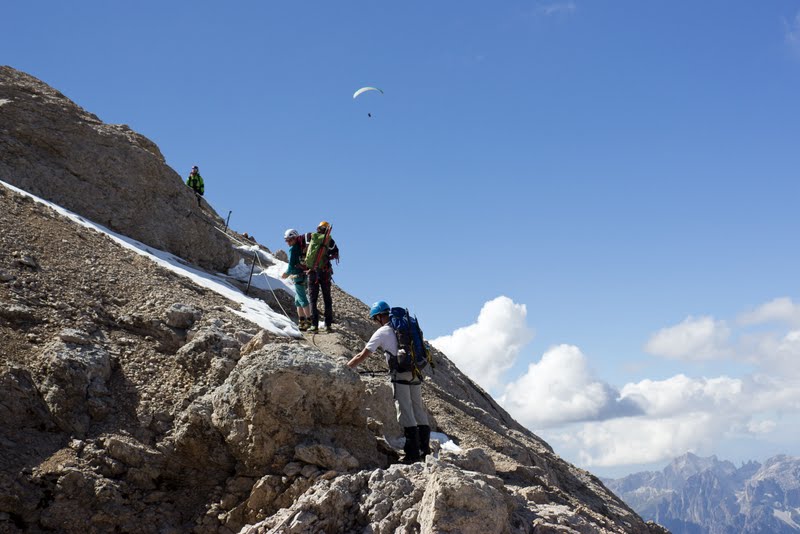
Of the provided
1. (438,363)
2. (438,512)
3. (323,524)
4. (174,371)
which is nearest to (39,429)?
(174,371)

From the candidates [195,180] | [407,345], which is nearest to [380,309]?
[407,345]

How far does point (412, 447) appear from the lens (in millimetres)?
10719

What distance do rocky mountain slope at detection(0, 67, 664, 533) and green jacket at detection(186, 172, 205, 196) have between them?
679 inches

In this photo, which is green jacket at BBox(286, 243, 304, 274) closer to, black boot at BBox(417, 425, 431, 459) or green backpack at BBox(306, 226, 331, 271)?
green backpack at BBox(306, 226, 331, 271)

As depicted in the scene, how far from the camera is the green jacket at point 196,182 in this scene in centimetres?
3278

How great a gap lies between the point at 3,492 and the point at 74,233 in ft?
28.6

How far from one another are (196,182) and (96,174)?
11.4m

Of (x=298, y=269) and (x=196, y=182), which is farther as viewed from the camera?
(x=196, y=182)

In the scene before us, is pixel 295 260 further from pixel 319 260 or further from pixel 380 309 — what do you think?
pixel 380 309

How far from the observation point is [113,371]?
1178cm

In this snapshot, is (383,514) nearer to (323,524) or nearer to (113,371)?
(323,524)

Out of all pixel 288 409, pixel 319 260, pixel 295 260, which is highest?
pixel 295 260

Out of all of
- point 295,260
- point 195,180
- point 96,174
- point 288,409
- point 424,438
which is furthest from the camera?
point 195,180

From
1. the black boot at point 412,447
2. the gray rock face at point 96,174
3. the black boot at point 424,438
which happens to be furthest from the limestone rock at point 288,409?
the gray rock face at point 96,174
